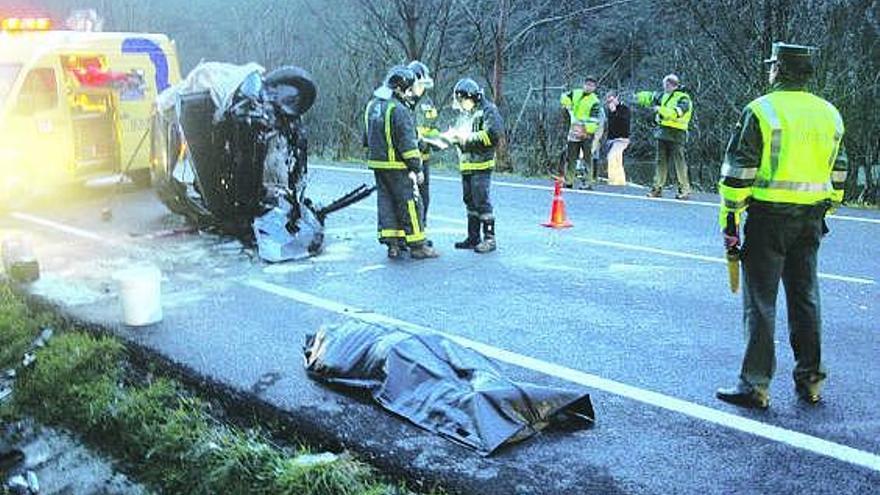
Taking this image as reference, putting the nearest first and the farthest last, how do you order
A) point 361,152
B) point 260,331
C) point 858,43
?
point 260,331
point 858,43
point 361,152

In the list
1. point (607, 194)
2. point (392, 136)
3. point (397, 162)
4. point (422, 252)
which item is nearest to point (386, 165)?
point (397, 162)

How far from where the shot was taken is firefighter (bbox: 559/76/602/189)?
13695 mm

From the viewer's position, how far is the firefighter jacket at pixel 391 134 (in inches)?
319

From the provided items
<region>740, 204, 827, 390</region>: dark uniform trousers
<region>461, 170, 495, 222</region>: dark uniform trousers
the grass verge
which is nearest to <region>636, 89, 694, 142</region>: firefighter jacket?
<region>461, 170, 495, 222</region>: dark uniform trousers

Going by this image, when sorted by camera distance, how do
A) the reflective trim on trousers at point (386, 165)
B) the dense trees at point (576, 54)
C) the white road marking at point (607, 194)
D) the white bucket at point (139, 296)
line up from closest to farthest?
the white bucket at point (139, 296) → the reflective trim on trousers at point (386, 165) → the white road marking at point (607, 194) → the dense trees at point (576, 54)

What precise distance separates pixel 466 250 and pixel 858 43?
11.7m

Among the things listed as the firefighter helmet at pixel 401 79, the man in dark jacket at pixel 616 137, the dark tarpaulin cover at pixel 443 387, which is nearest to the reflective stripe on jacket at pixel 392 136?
the firefighter helmet at pixel 401 79

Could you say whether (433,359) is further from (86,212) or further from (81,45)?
(81,45)

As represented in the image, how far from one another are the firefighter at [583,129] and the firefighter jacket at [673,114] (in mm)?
1120

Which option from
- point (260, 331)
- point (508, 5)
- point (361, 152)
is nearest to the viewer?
point (260, 331)

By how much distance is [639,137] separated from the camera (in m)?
24.7

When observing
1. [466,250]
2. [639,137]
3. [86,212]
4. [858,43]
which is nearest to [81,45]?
[86,212]

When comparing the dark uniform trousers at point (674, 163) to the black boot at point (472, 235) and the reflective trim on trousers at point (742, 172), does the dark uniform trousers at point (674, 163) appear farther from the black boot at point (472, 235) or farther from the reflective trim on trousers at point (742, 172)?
the reflective trim on trousers at point (742, 172)

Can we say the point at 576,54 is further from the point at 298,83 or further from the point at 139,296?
the point at 139,296
